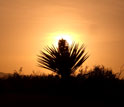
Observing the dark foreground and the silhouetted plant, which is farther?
the silhouetted plant

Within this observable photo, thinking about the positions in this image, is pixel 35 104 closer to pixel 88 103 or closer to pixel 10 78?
pixel 88 103

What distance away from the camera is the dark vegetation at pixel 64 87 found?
788 cm

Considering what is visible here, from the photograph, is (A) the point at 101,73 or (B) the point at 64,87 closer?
(B) the point at 64,87

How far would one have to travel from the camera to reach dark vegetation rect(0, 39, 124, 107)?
7883mm

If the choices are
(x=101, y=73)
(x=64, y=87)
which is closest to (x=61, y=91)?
(x=64, y=87)

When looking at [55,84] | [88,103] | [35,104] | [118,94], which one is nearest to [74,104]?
[88,103]

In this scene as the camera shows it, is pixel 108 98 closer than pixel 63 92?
Yes

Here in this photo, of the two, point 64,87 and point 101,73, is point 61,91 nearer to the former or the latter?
point 64,87

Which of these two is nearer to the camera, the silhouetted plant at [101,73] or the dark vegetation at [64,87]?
the dark vegetation at [64,87]

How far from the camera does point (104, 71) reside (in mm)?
11945

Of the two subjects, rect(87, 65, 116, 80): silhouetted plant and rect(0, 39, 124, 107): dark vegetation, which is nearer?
rect(0, 39, 124, 107): dark vegetation

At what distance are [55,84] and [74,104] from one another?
2533mm

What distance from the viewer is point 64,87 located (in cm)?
955

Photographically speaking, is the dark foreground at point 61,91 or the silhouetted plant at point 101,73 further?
the silhouetted plant at point 101,73
